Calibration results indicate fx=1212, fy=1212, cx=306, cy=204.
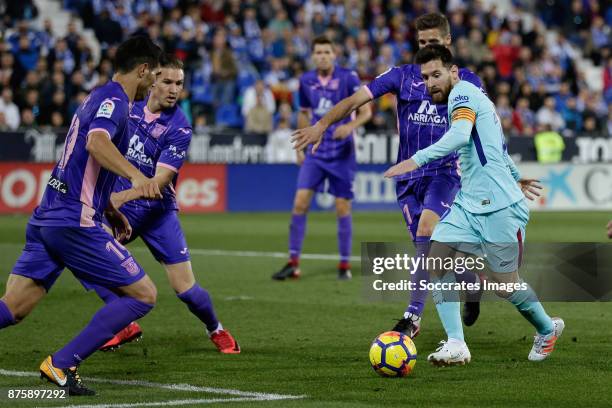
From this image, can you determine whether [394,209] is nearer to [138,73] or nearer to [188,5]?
[188,5]

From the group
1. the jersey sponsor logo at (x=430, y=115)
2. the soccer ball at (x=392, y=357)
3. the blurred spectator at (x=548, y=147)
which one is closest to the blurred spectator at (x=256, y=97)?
the blurred spectator at (x=548, y=147)

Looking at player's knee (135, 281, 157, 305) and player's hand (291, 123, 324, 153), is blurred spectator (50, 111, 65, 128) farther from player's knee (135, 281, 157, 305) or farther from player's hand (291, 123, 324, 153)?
player's knee (135, 281, 157, 305)

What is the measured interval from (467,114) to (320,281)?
6061mm

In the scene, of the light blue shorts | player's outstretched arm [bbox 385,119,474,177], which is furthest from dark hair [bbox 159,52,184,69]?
the light blue shorts

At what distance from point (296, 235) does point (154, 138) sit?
17.7 feet

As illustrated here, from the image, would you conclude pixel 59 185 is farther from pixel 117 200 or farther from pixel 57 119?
pixel 57 119

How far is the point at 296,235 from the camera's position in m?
14.2

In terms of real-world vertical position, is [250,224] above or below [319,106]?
below

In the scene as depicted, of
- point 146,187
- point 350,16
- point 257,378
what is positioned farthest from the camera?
point 350,16

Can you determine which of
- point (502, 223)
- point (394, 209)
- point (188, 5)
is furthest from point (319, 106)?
point (188, 5)

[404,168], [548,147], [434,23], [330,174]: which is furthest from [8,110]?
[404,168]

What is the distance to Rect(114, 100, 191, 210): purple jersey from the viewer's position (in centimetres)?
886

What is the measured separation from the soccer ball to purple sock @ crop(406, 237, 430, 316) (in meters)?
1.14

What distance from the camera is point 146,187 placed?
673cm
